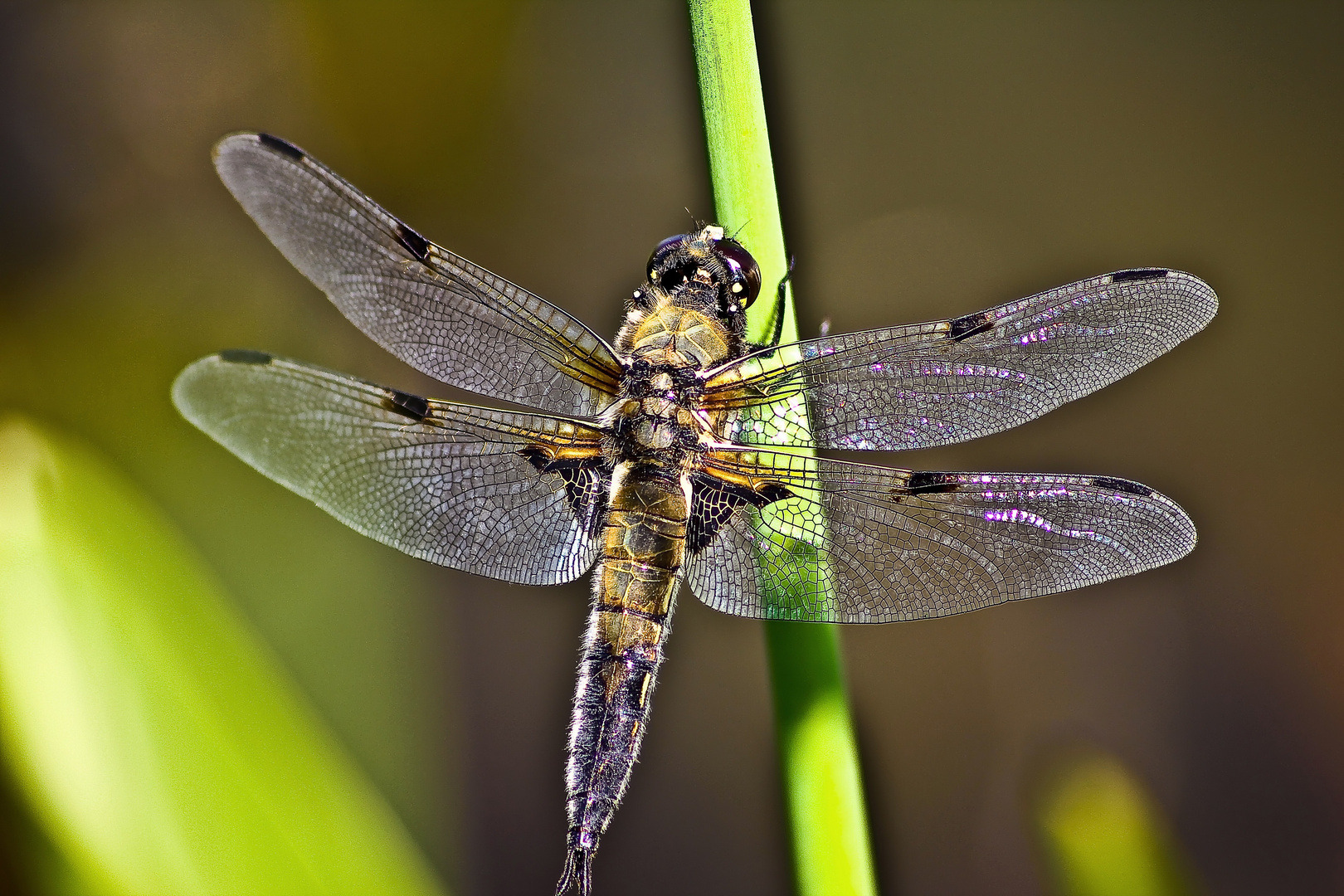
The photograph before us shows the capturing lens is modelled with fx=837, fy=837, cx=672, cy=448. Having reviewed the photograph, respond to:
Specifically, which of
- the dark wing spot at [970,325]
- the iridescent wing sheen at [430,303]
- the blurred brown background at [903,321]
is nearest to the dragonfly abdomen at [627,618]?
the iridescent wing sheen at [430,303]

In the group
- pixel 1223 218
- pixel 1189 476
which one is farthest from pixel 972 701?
pixel 1223 218

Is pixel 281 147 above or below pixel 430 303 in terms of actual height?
above

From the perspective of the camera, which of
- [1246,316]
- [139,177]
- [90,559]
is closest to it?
[90,559]

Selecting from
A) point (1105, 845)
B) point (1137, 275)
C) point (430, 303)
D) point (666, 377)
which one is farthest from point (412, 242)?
point (1105, 845)

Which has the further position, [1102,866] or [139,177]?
[139,177]

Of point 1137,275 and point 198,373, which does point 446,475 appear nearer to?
point 198,373

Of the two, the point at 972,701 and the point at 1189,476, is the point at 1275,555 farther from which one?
the point at 972,701

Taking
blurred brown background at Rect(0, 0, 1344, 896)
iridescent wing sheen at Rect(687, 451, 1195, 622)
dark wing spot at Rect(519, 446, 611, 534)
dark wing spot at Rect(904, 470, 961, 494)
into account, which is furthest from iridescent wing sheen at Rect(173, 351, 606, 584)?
blurred brown background at Rect(0, 0, 1344, 896)
